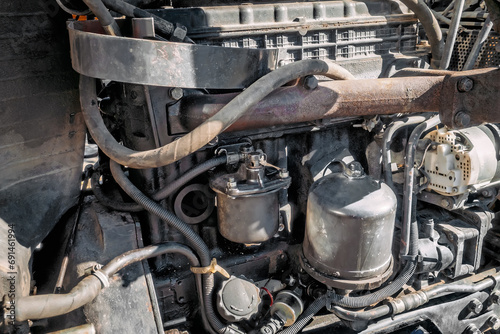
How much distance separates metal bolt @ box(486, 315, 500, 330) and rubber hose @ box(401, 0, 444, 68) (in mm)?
1607

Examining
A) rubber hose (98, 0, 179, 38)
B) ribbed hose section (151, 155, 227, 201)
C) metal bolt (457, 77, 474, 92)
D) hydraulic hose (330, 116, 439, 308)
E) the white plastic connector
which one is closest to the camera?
rubber hose (98, 0, 179, 38)

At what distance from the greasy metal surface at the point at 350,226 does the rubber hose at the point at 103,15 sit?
115 cm

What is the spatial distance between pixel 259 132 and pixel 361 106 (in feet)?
1.72

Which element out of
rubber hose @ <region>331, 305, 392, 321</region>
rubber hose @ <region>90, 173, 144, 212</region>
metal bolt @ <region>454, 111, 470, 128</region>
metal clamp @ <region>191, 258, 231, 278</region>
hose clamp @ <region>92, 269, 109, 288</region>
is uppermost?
metal bolt @ <region>454, 111, 470, 128</region>

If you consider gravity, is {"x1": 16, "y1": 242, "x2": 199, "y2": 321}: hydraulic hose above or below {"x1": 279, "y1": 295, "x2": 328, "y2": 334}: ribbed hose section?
above

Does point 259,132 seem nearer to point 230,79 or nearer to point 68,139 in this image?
point 230,79

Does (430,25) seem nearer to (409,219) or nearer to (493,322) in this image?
(409,219)

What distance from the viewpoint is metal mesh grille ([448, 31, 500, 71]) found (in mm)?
2914

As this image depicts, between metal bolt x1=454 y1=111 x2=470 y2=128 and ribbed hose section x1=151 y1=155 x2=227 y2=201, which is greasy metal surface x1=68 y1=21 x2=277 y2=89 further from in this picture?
metal bolt x1=454 y1=111 x2=470 y2=128

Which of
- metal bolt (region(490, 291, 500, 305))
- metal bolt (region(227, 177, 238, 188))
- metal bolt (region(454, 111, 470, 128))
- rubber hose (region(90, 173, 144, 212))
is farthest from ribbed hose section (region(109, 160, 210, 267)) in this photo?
metal bolt (region(490, 291, 500, 305))

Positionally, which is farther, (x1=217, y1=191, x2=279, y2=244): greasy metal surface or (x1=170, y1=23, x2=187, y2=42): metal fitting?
(x1=217, y1=191, x2=279, y2=244): greasy metal surface

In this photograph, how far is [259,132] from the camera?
2244mm

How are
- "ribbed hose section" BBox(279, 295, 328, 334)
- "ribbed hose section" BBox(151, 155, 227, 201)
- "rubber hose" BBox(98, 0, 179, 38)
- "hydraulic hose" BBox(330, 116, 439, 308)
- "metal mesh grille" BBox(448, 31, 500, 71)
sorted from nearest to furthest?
"rubber hose" BBox(98, 0, 179, 38), "ribbed hose section" BBox(151, 155, 227, 201), "ribbed hose section" BBox(279, 295, 328, 334), "hydraulic hose" BBox(330, 116, 439, 308), "metal mesh grille" BBox(448, 31, 500, 71)

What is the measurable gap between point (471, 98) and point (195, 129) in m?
1.18
